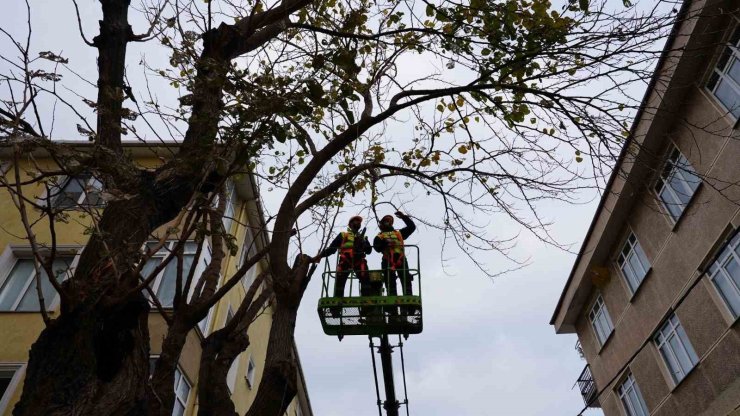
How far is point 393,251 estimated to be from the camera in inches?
331

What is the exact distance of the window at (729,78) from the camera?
10008 mm

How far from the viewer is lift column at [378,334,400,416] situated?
8.84 metres

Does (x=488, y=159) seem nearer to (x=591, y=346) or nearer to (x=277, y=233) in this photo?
(x=277, y=233)

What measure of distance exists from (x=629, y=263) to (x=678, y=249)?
2.75 m

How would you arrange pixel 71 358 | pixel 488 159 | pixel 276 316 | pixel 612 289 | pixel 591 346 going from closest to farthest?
pixel 71 358, pixel 276 316, pixel 488 159, pixel 612 289, pixel 591 346

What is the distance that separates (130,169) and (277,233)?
5.25ft

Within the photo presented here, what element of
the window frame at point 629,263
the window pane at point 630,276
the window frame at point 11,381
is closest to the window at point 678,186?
the window frame at point 629,263

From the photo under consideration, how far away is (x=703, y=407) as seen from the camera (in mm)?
10859

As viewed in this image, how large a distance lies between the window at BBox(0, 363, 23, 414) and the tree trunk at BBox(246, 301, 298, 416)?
7838 mm

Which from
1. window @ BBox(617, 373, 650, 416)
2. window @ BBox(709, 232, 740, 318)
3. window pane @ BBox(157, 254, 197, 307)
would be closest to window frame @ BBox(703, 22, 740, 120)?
window @ BBox(709, 232, 740, 318)

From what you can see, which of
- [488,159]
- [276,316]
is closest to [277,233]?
[276,316]

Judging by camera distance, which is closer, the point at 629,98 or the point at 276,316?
the point at 276,316

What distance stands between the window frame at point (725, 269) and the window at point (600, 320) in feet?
17.0

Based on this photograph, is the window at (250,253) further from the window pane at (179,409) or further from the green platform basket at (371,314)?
the green platform basket at (371,314)
